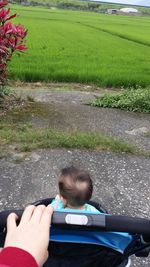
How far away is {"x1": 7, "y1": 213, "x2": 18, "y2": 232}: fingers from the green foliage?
519 cm

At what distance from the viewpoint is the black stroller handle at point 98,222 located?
125 cm

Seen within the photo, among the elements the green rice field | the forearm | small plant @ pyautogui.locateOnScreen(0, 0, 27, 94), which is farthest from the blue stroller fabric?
the green rice field

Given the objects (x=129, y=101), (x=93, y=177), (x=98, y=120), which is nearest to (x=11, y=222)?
(x=93, y=177)

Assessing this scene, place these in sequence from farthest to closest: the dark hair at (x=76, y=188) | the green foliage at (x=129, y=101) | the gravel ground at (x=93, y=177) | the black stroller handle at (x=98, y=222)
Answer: the green foliage at (x=129, y=101), the gravel ground at (x=93, y=177), the dark hair at (x=76, y=188), the black stroller handle at (x=98, y=222)

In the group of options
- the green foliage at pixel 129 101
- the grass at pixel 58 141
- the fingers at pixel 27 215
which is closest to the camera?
the fingers at pixel 27 215

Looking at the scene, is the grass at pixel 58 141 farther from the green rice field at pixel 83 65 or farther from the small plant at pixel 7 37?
the green rice field at pixel 83 65

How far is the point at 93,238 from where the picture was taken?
4.77ft

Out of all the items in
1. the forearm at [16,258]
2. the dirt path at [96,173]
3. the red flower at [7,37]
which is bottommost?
the dirt path at [96,173]

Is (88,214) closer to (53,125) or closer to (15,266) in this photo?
(15,266)

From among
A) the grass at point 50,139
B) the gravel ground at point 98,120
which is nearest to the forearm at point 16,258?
the grass at point 50,139

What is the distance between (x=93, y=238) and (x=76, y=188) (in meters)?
0.29

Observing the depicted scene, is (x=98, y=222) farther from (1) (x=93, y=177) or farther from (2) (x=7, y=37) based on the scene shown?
(2) (x=7, y=37)

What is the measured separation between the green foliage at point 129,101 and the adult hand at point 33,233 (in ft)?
17.3

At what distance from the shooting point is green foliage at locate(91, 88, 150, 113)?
249 inches
